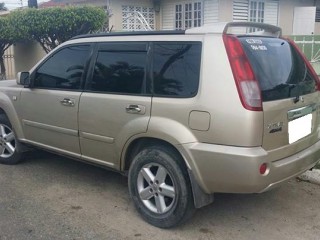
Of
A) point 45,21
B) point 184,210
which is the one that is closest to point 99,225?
point 184,210

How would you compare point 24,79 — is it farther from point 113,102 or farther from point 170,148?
point 170,148

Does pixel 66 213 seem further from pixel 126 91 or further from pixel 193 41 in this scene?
pixel 193 41

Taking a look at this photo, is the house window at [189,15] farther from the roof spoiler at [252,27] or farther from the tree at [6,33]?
the roof spoiler at [252,27]

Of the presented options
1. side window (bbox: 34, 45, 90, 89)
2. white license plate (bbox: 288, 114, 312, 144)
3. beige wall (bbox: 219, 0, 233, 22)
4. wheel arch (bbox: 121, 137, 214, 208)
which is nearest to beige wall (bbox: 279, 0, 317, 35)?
beige wall (bbox: 219, 0, 233, 22)

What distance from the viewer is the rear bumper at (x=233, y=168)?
3.01 metres

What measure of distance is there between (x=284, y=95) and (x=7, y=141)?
11.7 ft

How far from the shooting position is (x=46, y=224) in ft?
11.8

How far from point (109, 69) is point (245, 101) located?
4.95 ft

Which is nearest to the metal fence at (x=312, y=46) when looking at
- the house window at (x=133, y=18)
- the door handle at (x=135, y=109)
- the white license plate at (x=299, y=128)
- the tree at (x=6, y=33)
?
the house window at (x=133, y=18)

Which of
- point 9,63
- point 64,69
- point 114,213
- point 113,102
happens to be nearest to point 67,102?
point 64,69

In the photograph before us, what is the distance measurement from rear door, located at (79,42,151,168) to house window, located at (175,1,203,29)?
1268cm

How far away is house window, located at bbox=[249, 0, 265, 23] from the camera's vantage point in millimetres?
16656

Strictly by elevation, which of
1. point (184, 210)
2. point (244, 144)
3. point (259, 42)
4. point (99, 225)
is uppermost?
point (259, 42)

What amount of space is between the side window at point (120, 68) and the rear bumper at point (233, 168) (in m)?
0.84
